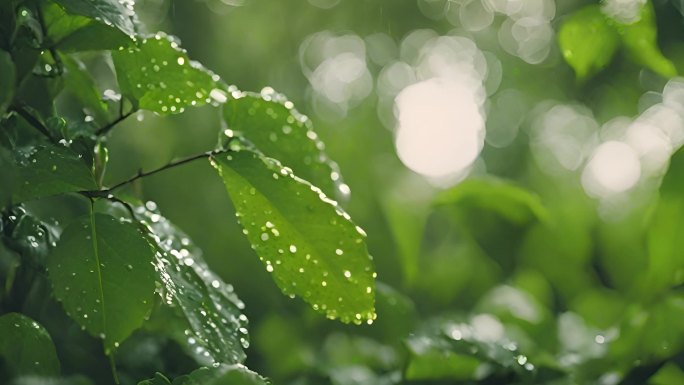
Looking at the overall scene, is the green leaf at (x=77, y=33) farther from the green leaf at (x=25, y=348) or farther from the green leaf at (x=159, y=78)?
the green leaf at (x=25, y=348)

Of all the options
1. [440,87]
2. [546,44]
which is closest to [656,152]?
[546,44]

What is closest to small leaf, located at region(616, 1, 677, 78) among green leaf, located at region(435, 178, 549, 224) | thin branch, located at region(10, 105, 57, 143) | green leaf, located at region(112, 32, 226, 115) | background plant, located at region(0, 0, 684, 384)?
background plant, located at region(0, 0, 684, 384)

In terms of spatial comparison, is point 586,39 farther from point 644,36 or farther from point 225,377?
point 225,377

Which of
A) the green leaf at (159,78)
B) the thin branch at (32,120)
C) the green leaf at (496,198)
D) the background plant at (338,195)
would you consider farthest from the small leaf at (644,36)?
the thin branch at (32,120)

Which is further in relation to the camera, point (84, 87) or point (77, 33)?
point (84, 87)

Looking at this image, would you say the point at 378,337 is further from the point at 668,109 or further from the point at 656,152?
the point at 668,109

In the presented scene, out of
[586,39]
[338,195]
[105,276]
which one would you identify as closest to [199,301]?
[105,276]

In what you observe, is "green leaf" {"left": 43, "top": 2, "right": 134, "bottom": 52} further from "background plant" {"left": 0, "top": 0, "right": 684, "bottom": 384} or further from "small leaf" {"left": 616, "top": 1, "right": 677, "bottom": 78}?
"small leaf" {"left": 616, "top": 1, "right": 677, "bottom": 78}
